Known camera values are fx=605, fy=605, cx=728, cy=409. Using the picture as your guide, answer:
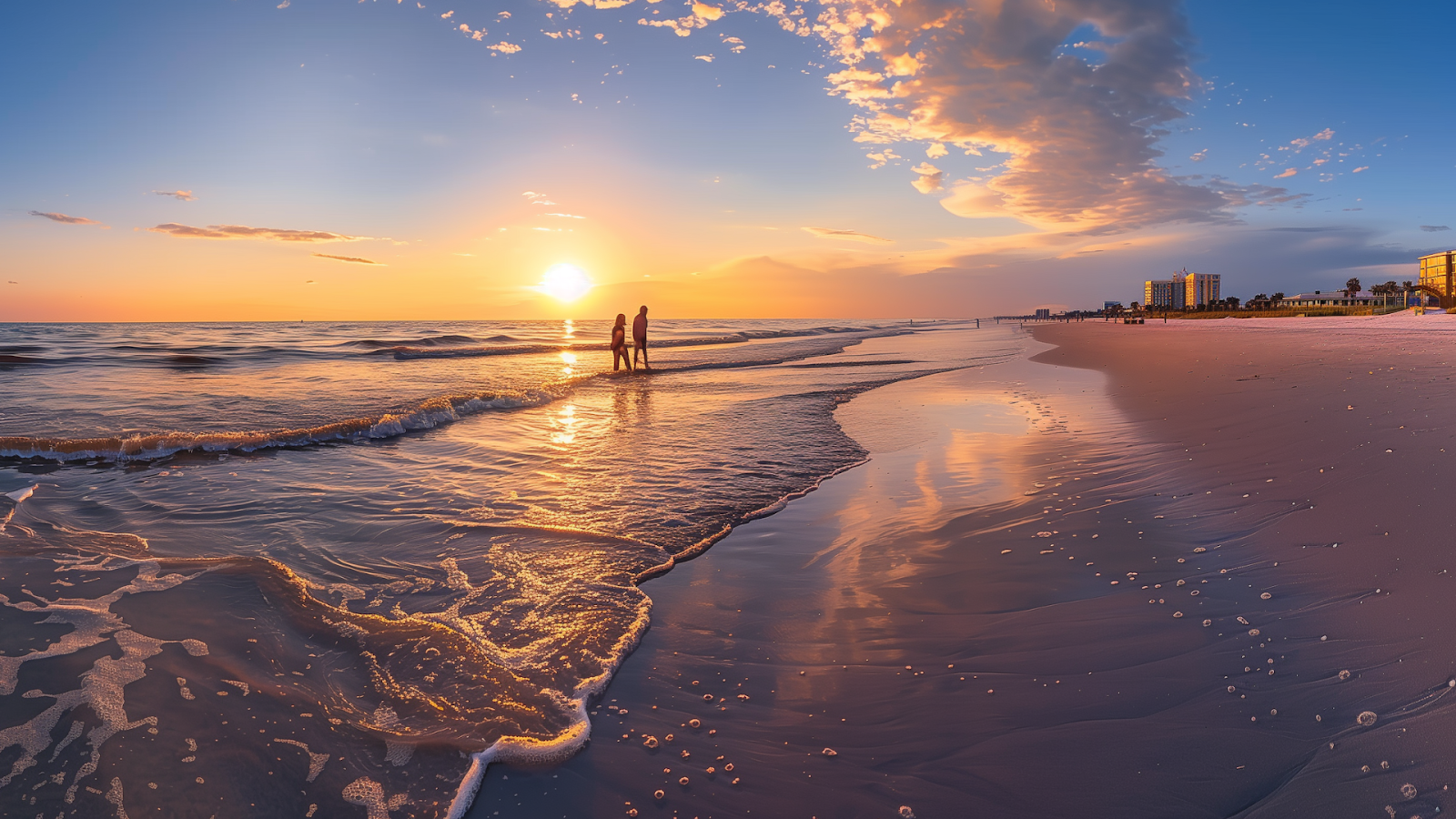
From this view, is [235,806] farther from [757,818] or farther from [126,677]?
[757,818]

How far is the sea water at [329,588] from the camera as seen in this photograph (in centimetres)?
279

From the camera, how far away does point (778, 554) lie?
5.20m

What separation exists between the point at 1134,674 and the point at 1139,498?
3.18 m

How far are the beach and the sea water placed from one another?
0.08 ft

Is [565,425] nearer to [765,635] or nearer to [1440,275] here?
[765,635]

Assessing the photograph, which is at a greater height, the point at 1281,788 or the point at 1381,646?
the point at 1381,646

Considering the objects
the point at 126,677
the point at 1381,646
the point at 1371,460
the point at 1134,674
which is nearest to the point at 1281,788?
the point at 1134,674

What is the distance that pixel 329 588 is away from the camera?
15.2 ft

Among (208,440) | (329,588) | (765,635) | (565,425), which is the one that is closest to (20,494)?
(208,440)

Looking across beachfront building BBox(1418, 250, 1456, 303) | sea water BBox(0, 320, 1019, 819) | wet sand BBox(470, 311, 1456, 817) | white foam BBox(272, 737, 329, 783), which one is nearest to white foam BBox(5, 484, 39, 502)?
sea water BBox(0, 320, 1019, 819)

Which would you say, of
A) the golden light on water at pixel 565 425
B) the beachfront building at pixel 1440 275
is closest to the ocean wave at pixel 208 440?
the golden light on water at pixel 565 425

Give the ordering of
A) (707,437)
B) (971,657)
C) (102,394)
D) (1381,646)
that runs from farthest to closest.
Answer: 1. (102,394)
2. (707,437)
3. (971,657)
4. (1381,646)

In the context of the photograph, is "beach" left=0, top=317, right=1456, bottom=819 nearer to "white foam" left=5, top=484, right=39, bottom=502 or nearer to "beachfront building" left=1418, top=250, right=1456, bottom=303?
"white foam" left=5, top=484, right=39, bottom=502

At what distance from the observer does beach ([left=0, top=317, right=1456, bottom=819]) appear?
2535 millimetres
